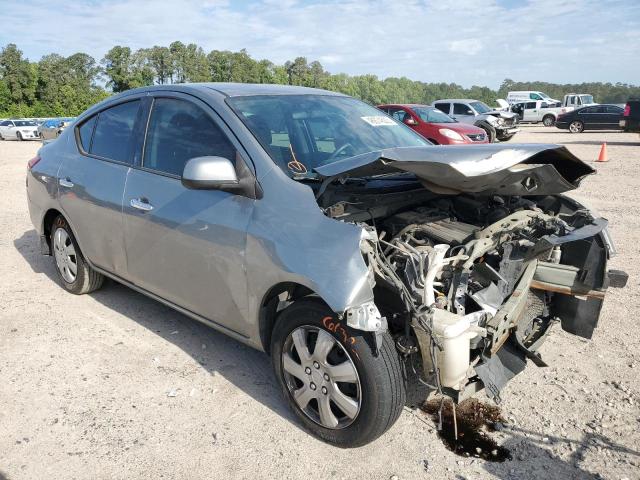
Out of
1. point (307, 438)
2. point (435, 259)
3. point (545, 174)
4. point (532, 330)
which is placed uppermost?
point (545, 174)

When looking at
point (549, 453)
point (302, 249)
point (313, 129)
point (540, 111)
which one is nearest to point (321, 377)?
point (302, 249)

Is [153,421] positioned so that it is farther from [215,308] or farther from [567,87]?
[567,87]

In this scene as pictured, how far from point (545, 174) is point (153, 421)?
8.96 ft

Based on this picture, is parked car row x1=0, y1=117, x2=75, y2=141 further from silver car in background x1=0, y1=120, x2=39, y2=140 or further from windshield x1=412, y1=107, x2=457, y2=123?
windshield x1=412, y1=107, x2=457, y2=123

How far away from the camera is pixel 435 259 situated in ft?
8.87

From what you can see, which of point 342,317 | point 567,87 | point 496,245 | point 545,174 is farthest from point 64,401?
point 567,87

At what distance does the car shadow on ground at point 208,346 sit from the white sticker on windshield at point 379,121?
6.30ft

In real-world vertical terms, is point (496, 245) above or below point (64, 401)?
above

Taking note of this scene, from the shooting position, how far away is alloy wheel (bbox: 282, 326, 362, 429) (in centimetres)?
271

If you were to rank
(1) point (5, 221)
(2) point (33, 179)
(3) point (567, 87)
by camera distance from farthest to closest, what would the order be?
(3) point (567, 87) → (1) point (5, 221) → (2) point (33, 179)

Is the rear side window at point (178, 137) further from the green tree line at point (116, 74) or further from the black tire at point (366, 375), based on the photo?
the green tree line at point (116, 74)

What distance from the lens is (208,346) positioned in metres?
3.99

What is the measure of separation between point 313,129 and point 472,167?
1.34m

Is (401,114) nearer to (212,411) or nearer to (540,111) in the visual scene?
(212,411)
